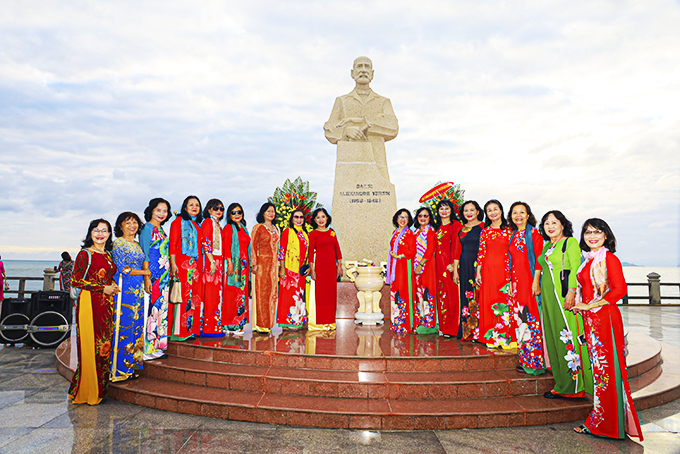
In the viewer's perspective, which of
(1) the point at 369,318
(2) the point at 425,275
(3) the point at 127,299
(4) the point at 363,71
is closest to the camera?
(3) the point at 127,299

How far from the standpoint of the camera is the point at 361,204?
7750 mm

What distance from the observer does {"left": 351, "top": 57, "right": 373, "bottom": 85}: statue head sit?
26.2 feet

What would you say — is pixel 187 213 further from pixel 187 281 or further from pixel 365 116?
pixel 365 116

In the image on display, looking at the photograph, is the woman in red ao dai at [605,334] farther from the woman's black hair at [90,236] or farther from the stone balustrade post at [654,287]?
the stone balustrade post at [654,287]

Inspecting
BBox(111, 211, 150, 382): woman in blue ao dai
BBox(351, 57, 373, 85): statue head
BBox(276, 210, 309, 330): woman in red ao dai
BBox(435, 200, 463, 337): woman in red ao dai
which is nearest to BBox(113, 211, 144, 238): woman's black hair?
BBox(111, 211, 150, 382): woman in blue ao dai

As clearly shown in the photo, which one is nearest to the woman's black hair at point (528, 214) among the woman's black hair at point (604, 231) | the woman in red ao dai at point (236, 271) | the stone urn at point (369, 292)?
the woman's black hair at point (604, 231)

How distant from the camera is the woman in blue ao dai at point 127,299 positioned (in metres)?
4.02

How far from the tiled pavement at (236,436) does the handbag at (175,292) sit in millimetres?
1185

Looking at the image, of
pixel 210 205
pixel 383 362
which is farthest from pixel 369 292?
pixel 210 205

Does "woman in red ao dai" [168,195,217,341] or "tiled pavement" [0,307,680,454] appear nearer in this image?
"tiled pavement" [0,307,680,454]

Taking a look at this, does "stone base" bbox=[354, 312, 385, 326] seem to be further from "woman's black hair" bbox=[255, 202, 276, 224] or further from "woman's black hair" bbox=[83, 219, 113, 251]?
"woman's black hair" bbox=[83, 219, 113, 251]

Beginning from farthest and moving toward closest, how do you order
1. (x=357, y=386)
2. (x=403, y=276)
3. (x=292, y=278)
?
(x=292, y=278) → (x=403, y=276) → (x=357, y=386)

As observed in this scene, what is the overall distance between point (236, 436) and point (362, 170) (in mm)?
5584

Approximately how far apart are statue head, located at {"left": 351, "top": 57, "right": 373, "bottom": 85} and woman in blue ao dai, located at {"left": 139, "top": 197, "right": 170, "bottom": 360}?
16.3 feet
